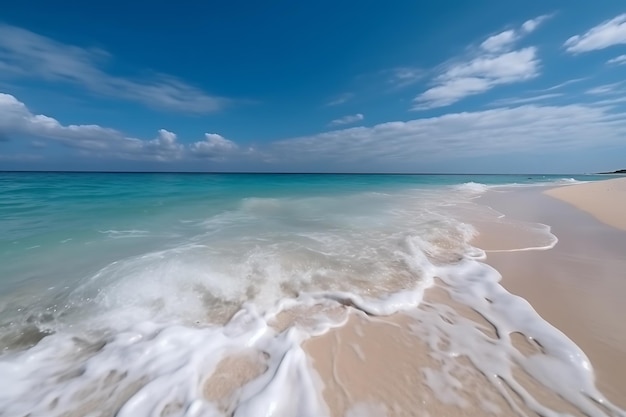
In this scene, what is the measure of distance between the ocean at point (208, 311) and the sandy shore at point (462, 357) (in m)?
0.12

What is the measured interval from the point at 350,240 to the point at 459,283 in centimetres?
277

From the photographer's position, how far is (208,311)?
3377 millimetres

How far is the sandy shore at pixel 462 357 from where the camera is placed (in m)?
2.00

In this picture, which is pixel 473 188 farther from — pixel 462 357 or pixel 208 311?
pixel 208 311

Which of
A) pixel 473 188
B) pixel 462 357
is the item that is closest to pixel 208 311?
pixel 462 357

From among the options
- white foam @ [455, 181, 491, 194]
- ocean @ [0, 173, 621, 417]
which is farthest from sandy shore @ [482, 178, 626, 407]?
white foam @ [455, 181, 491, 194]

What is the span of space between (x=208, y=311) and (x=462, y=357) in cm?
308

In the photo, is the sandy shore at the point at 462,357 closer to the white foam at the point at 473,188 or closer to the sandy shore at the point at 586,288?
the sandy shore at the point at 586,288

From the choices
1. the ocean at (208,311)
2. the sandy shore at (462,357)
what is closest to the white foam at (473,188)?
the ocean at (208,311)

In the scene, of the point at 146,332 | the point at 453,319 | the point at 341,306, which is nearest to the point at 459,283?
the point at 453,319

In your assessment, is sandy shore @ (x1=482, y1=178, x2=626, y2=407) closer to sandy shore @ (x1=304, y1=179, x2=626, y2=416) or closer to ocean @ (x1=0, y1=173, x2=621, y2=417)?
sandy shore @ (x1=304, y1=179, x2=626, y2=416)

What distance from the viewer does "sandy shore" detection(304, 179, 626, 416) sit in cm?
200

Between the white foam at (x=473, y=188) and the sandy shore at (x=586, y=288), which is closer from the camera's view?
the sandy shore at (x=586, y=288)

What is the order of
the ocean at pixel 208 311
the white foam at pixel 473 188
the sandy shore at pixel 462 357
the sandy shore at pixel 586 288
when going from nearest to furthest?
the sandy shore at pixel 462 357 < the ocean at pixel 208 311 < the sandy shore at pixel 586 288 < the white foam at pixel 473 188
